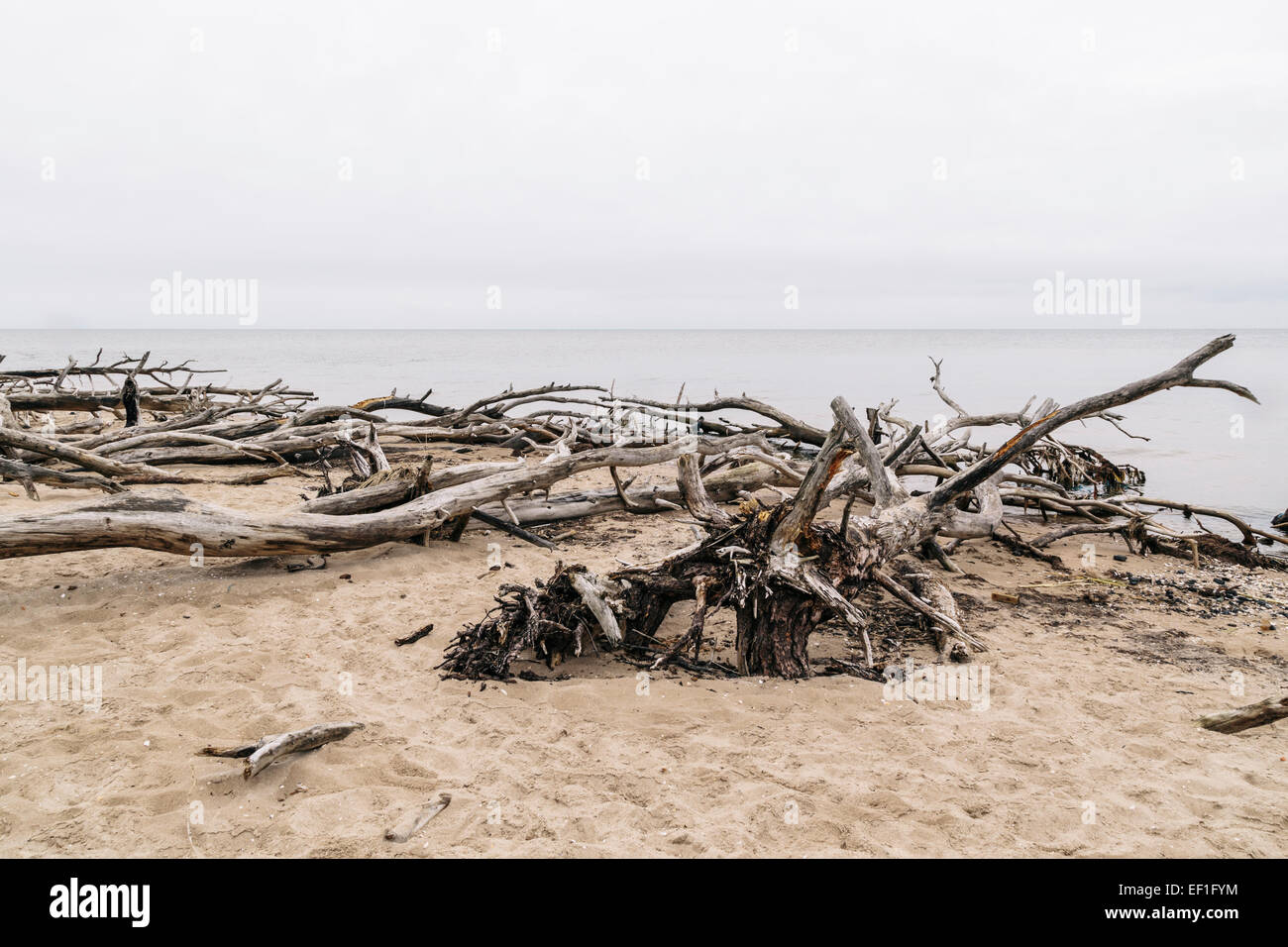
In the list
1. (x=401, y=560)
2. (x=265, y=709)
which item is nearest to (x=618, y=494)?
(x=401, y=560)

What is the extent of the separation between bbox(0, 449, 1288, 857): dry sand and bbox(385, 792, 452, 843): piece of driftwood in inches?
1.4

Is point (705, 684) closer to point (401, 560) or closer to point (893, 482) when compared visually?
point (893, 482)

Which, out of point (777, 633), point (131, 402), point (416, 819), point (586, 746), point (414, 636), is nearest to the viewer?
point (416, 819)

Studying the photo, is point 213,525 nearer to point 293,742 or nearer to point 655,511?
point 293,742

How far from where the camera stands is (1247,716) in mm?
3346

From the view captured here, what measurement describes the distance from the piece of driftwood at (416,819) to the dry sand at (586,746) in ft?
0.12

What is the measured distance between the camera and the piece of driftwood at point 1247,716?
A: 3158mm

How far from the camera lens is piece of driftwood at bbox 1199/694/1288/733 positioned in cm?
316

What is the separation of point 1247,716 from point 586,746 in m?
2.94

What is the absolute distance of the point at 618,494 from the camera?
7.34 m

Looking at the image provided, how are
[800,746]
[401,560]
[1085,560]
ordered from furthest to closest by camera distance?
[1085,560], [401,560], [800,746]

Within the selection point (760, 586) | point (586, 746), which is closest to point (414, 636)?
point (586, 746)

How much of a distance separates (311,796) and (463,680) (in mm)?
1149

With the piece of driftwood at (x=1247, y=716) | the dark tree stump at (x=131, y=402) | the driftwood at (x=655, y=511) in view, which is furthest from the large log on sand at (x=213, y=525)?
the dark tree stump at (x=131, y=402)
